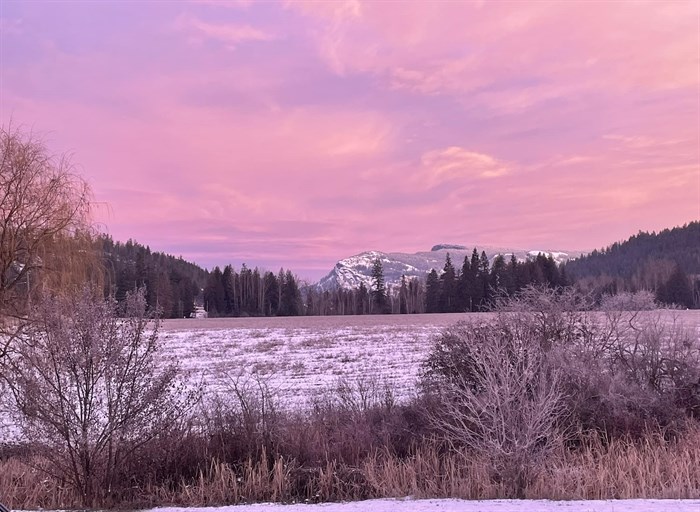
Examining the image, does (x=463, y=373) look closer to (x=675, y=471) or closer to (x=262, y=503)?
(x=675, y=471)

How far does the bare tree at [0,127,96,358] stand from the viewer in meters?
10.9

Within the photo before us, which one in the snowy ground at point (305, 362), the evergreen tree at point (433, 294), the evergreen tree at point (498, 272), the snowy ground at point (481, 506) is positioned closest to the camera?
the snowy ground at point (481, 506)

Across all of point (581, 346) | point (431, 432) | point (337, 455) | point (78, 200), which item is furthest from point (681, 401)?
point (78, 200)

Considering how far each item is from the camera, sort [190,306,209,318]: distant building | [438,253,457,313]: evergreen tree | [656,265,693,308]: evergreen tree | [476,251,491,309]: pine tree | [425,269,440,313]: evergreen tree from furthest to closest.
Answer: [190,306,209,318]: distant building < [425,269,440,313]: evergreen tree < [656,265,693,308]: evergreen tree < [438,253,457,313]: evergreen tree < [476,251,491,309]: pine tree

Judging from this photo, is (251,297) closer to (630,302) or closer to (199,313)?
(199,313)

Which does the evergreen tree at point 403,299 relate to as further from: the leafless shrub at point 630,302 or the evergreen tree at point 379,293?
the leafless shrub at point 630,302

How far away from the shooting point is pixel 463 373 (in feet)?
39.1

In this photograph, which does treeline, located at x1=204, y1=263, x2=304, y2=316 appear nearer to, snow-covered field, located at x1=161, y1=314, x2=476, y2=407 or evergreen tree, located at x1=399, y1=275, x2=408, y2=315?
evergreen tree, located at x1=399, y1=275, x2=408, y2=315

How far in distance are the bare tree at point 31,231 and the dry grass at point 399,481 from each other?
153 inches

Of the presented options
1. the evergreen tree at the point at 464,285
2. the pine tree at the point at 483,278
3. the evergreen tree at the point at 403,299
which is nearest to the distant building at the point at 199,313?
the evergreen tree at the point at 403,299

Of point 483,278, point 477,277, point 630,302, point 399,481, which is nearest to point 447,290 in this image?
point 477,277

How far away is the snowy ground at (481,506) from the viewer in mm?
6082

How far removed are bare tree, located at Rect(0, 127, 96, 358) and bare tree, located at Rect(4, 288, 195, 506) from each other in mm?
3749

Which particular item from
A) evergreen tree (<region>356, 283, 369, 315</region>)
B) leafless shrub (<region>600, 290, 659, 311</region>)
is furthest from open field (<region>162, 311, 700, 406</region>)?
evergreen tree (<region>356, 283, 369, 315</region>)
